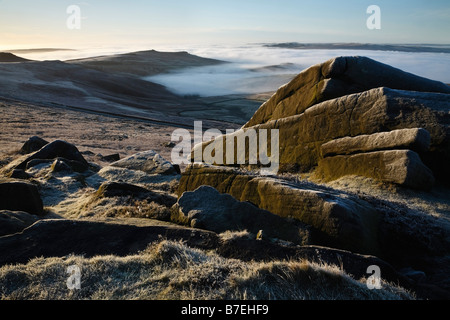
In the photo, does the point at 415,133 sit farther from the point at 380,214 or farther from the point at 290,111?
the point at 290,111

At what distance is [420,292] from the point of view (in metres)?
5.04

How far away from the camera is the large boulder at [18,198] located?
941 cm

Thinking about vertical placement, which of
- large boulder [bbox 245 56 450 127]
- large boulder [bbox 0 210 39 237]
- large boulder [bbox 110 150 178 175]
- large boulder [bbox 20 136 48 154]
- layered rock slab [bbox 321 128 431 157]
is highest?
large boulder [bbox 245 56 450 127]

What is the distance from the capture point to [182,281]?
4.73 meters

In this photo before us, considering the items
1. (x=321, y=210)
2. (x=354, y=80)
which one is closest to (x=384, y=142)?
(x=354, y=80)

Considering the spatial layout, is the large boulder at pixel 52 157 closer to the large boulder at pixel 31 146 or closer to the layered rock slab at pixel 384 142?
the large boulder at pixel 31 146

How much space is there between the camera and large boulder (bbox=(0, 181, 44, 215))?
9406 mm

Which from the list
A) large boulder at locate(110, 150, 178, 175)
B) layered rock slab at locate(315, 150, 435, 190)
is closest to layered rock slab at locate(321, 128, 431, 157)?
layered rock slab at locate(315, 150, 435, 190)

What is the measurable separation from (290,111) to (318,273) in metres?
10.5

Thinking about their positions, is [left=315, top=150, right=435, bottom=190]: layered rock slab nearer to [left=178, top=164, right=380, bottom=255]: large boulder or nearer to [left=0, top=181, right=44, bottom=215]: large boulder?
[left=178, top=164, right=380, bottom=255]: large boulder

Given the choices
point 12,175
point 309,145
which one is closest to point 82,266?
point 309,145

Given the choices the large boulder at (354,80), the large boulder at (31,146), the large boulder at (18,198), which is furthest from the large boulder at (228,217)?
the large boulder at (31,146)

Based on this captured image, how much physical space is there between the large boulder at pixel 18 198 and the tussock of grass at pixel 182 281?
16.1ft

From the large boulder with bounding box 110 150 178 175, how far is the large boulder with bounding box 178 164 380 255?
7.40 m
